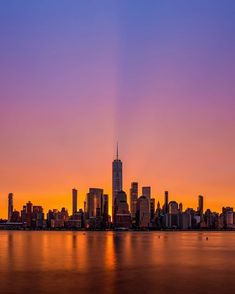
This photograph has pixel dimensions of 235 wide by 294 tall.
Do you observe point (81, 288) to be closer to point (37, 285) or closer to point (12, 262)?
point (37, 285)

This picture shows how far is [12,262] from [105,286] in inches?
1588

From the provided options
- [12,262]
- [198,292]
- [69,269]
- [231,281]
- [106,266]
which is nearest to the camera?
[198,292]

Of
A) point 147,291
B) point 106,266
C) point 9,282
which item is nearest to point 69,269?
point 106,266

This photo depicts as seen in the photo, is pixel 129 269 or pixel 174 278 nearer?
pixel 174 278

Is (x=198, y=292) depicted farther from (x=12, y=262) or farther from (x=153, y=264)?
(x=12, y=262)

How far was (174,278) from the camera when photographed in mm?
75125

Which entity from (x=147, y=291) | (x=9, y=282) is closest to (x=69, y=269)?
(x=9, y=282)

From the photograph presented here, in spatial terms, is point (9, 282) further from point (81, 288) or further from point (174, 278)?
point (174, 278)

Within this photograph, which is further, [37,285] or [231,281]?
[231,281]

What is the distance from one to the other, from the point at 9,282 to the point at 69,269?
18.3 meters

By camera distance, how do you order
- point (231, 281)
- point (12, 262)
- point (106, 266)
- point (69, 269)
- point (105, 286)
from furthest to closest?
point (12, 262) → point (106, 266) → point (69, 269) → point (231, 281) → point (105, 286)

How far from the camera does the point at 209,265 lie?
96875mm

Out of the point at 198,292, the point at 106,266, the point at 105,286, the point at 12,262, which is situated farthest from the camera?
the point at 12,262

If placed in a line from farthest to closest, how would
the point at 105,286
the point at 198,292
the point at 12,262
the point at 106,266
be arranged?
the point at 12,262 < the point at 106,266 < the point at 105,286 < the point at 198,292
